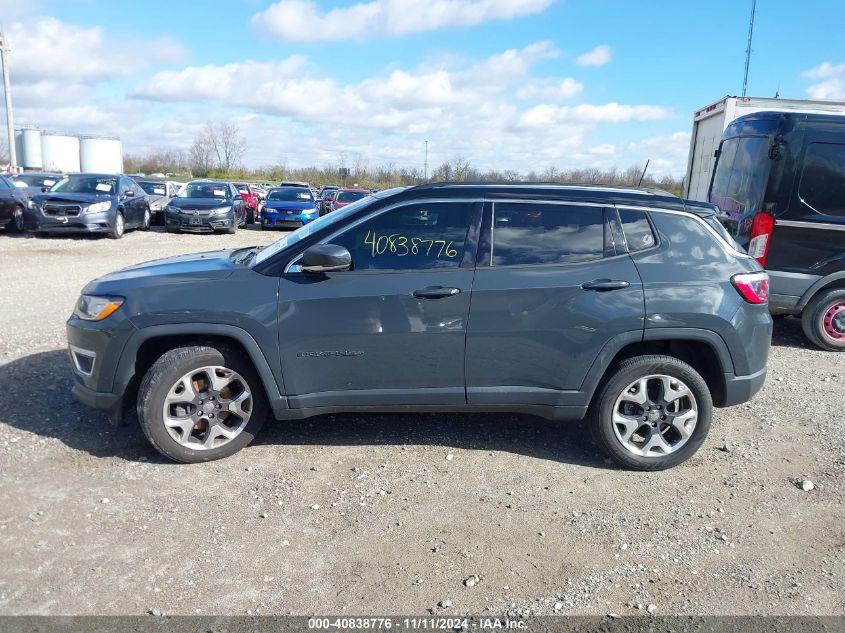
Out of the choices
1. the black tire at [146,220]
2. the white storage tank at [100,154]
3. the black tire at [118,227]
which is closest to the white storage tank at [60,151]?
the white storage tank at [100,154]

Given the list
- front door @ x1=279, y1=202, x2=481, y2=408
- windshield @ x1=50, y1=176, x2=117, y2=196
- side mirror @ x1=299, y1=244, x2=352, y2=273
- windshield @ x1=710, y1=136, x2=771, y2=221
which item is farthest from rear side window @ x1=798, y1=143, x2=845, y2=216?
windshield @ x1=50, y1=176, x2=117, y2=196

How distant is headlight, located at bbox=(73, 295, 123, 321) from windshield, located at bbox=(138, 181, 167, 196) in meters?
19.6

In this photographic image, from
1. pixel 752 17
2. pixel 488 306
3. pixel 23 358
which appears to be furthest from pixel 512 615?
pixel 752 17

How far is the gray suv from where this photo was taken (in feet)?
13.8

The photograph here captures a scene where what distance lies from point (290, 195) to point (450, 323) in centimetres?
1949

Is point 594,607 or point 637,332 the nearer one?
point 594,607

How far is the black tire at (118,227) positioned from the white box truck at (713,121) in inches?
526

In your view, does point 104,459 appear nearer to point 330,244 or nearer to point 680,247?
point 330,244

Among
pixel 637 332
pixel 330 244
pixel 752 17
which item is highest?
pixel 752 17

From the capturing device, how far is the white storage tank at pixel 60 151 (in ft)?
208

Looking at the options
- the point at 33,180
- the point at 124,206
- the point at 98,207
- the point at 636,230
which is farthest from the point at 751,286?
the point at 33,180

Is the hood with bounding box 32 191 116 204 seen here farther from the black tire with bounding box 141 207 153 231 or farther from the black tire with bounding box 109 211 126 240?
the black tire with bounding box 141 207 153 231

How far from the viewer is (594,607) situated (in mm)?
3080

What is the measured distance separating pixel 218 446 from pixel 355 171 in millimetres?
57712
